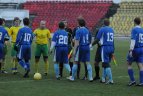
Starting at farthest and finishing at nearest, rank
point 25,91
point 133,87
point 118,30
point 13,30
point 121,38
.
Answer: point 118,30, point 121,38, point 13,30, point 133,87, point 25,91

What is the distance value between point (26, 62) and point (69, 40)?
5.94 feet

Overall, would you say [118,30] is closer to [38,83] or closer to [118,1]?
[118,1]

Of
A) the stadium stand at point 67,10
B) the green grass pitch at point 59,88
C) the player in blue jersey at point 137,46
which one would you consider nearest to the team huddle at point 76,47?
the player in blue jersey at point 137,46

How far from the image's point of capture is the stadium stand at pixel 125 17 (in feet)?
177

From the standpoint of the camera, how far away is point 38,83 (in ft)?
44.9

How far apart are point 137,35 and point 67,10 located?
4280cm

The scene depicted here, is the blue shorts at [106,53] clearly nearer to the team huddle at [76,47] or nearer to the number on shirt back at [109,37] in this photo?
the team huddle at [76,47]

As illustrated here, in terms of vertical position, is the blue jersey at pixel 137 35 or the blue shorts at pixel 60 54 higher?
the blue jersey at pixel 137 35

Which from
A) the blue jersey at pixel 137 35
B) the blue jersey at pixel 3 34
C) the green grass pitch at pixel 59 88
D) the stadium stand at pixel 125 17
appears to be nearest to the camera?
the green grass pitch at pixel 59 88

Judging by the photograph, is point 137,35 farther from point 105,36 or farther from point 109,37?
point 105,36

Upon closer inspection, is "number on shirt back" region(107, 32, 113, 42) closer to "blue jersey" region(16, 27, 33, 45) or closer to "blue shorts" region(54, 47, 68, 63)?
"blue shorts" region(54, 47, 68, 63)

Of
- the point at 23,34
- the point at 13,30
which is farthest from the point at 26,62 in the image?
the point at 13,30

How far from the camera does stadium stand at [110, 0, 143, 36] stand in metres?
53.9

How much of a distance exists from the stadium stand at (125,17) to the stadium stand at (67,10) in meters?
1.61
